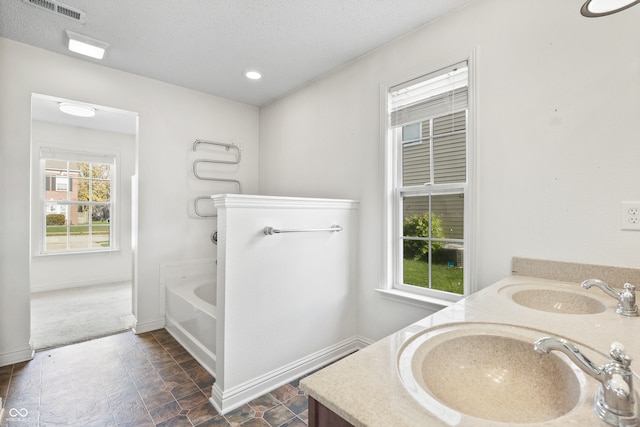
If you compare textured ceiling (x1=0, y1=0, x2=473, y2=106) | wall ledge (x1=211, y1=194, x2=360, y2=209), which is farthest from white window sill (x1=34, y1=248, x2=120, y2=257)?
wall ledge (x1=211, y1=194, x2=360, y2=209)

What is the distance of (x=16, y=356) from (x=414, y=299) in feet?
9.65

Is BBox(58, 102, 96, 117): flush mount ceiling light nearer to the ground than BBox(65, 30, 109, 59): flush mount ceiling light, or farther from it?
nearer to the ground

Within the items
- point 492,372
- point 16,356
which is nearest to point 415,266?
point 492,372

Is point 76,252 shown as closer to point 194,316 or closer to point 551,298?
point 194,316

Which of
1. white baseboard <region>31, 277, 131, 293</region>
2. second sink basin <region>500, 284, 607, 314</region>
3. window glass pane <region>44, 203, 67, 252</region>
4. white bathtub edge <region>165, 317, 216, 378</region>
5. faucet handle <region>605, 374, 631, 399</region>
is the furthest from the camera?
window glass pane <region>44, 203, 67, 252</region>

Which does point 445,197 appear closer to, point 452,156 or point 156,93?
point 452,156

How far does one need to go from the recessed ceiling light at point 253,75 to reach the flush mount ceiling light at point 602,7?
2.34 metres

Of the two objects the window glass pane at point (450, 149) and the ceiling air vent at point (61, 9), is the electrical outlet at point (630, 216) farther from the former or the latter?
the ceiling air vent at point (61, 9)

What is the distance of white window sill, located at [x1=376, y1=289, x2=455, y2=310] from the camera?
196 centimetres

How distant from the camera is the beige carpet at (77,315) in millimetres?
2674

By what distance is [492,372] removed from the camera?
843 mm

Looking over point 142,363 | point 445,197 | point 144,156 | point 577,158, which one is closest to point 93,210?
point 144,156

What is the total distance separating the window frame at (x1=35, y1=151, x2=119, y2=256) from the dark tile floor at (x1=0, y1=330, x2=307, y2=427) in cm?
255

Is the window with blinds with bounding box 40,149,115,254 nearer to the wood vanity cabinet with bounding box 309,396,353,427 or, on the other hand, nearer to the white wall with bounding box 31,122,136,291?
the white wall with bounding box 31,122,136,291
